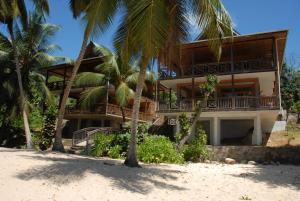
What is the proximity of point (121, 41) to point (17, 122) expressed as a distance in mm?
18296

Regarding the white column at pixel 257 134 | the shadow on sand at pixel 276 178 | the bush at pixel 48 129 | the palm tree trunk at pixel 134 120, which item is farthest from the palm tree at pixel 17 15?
the white column at pixel 257 134

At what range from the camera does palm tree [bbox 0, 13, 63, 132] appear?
2552cm

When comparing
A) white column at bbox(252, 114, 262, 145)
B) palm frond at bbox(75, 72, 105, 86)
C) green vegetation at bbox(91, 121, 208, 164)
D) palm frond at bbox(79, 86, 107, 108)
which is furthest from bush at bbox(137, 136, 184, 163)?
palm frond at bbox(75, 72, 105, 86)

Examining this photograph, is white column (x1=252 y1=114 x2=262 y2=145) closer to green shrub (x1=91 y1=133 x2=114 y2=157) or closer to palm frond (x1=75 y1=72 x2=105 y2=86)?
green shrub (x1=91 y1=133 x2=114 y2=157)

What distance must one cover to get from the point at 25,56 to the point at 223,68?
14581mm

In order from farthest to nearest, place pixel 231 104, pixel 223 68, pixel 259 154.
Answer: pixel 223 68 → pixel 231 104 → pixel 259 154

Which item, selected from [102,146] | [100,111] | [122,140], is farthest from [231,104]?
[100,111]

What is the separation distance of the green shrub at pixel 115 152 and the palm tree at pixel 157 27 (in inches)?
214

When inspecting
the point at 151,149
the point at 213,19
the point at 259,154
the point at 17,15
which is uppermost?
the point at 17,15

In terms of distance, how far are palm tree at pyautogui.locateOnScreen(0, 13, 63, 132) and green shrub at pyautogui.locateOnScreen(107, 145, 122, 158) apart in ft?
34.0

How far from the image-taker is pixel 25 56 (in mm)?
26297

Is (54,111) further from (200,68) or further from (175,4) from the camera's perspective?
(175,4)

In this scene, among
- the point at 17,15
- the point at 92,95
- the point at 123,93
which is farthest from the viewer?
the point at 92,95

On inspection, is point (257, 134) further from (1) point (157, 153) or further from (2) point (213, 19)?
(2) point (213, 19)
